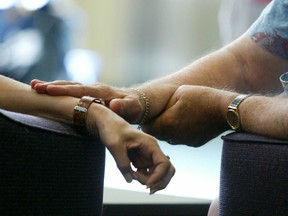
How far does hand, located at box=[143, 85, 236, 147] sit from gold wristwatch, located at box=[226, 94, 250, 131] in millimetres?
28

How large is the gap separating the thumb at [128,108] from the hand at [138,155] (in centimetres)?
19

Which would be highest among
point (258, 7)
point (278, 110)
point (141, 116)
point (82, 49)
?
point (278, 110)

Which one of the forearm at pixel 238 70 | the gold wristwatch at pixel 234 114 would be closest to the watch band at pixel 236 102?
the gold wristwatch at pixel 234 114

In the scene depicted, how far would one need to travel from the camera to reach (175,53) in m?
8.02

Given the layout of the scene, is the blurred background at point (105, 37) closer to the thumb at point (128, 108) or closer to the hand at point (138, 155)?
→ the thumb at point (128, 108)

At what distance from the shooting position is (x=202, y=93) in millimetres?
1501

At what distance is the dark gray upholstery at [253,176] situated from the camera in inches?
45.5

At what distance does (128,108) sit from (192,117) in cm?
17

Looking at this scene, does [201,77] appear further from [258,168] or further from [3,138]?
[3,138]

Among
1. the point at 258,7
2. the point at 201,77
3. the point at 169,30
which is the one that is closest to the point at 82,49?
the point at 169,30

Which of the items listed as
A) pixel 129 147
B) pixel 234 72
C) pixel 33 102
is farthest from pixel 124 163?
pixel 234 72

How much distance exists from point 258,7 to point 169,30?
3517 mm

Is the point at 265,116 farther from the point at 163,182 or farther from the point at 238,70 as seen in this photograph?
the point at 238,70

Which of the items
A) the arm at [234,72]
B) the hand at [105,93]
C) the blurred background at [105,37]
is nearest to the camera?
the hand at [105,93]
